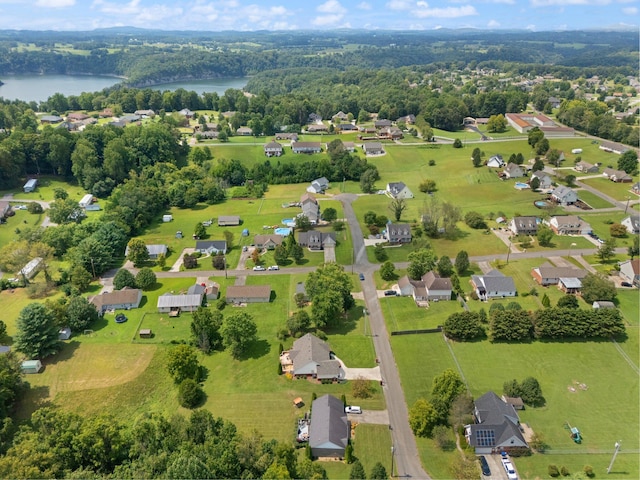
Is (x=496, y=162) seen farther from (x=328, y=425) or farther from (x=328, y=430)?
(x=328, y=430)

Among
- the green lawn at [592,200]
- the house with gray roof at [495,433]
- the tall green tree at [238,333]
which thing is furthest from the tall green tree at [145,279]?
the green lawn at [592,200]

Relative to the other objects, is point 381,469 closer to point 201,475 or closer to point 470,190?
point 201,475

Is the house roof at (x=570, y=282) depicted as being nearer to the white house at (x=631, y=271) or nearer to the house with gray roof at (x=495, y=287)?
the house with gray roof at (x=495, y=287)

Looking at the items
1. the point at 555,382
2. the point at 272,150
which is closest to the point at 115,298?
the point at 555,382

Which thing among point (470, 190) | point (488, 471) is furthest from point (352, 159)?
point (488, 471)

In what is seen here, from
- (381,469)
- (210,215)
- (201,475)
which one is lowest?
(210,215)

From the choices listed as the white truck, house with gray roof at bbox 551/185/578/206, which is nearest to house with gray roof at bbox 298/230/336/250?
the white truck

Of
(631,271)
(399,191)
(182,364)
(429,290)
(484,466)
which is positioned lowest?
(399,191)
